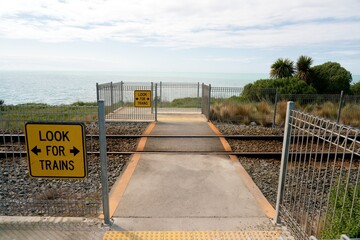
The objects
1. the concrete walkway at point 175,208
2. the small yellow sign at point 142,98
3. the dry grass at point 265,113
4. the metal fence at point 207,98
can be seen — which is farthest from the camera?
the dry grass at point 265,113

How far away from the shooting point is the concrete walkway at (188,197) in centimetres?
391

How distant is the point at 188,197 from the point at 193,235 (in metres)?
1.19

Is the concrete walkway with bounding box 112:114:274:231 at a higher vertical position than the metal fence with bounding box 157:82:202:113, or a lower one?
lower

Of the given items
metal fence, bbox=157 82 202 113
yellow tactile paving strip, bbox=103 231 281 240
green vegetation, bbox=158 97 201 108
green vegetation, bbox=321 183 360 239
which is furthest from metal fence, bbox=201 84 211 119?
green vegetation, bbox=321 183 360 239

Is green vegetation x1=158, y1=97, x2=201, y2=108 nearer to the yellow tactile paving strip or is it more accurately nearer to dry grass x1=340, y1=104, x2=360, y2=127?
dry grass x1=340, y1=104, x2=360, y2=127

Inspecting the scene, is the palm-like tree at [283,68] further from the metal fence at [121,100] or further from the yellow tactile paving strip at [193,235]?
the yellow tactile paving strip at [193,235]

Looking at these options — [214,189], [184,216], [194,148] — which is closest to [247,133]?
[194,148]

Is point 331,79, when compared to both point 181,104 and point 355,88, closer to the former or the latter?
point 355,88

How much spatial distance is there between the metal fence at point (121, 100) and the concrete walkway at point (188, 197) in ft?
20.5

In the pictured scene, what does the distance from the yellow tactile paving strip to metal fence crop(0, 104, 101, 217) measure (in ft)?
2.60

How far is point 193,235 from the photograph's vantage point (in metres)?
3.58

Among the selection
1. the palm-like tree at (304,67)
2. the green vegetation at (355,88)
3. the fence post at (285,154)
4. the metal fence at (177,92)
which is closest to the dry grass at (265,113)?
the metal fence at (177,92)

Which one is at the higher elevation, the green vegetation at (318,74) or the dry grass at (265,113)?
the green vegetation at (318,74)

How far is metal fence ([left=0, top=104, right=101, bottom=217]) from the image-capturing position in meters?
3.80
